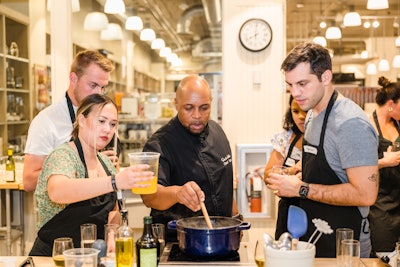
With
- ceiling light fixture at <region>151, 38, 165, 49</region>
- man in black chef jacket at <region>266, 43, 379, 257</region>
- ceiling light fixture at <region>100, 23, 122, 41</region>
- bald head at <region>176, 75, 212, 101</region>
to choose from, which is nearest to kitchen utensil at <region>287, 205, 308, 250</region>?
man in black chef jacket at <region>266, 43, 379, 257</region>

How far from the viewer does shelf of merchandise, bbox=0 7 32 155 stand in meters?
6.84

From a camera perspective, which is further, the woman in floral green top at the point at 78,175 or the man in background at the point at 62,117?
the man in background at the point at 62,117

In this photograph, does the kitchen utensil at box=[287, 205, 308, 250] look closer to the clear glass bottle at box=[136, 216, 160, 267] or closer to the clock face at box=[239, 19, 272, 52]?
the clear glass bottle at box=[136, 216, 160, 267]

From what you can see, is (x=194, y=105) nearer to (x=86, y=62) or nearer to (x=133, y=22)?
(x=86, y=62)

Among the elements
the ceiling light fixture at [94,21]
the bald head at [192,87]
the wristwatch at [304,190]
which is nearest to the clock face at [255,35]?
the bald head at [192,87]

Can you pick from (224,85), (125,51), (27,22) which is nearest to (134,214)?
(224,85)

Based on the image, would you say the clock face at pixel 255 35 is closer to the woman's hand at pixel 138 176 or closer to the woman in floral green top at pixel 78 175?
the woman in floral green top at pixel 78 175

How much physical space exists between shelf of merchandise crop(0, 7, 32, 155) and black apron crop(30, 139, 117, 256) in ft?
14.2

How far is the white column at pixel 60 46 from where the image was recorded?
5461 mm

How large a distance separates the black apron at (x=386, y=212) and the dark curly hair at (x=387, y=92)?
16.1 inches

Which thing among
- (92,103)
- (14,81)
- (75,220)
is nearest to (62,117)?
(92,103)

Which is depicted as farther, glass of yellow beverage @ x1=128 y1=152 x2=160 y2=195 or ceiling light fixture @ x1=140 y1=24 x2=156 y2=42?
ceiling light fixture @ x1=140 y1=24 x2=156 y2=42

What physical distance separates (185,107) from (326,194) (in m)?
1.02

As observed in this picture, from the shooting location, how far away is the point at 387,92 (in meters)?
4.59
